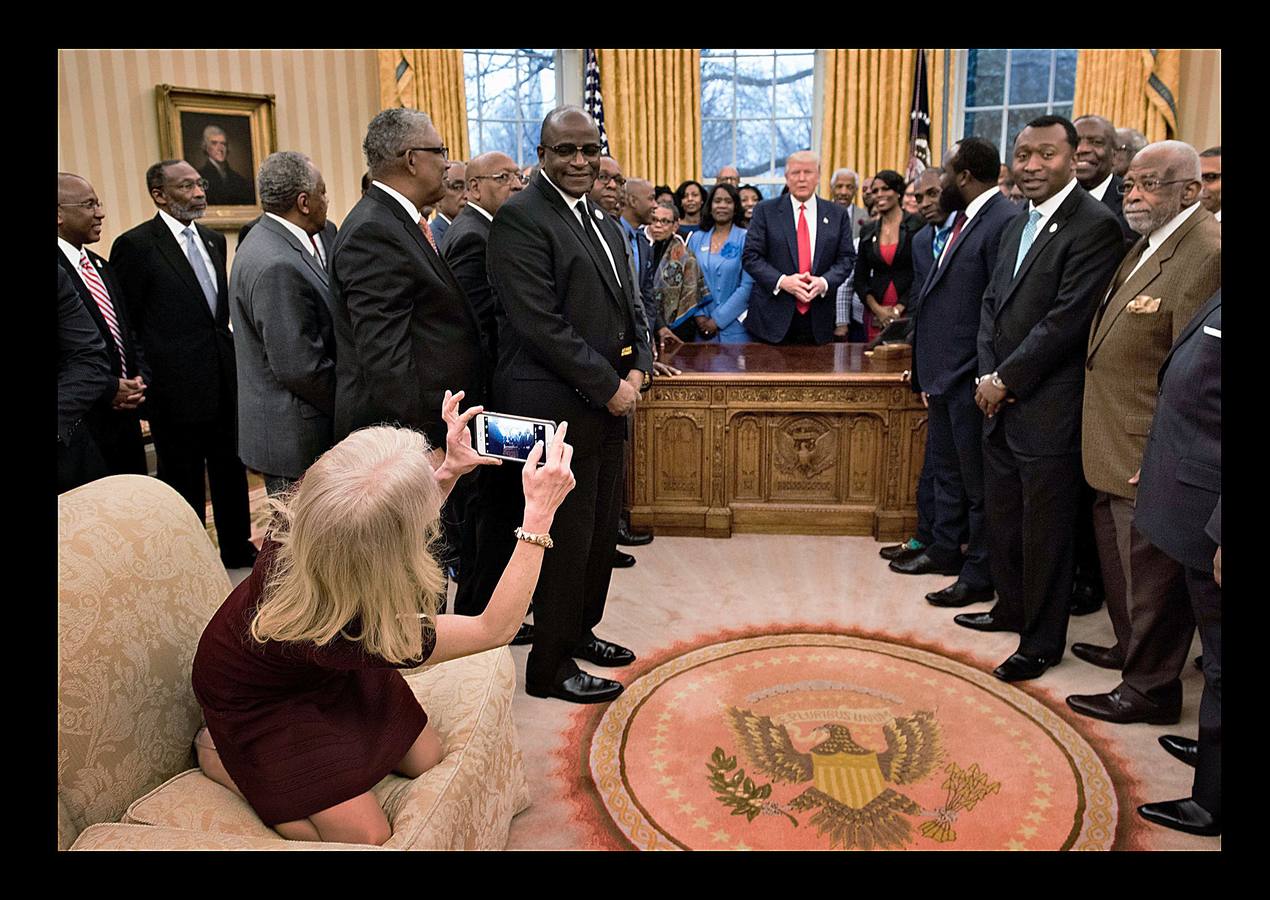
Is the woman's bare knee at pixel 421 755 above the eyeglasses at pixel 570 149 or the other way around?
the other way around

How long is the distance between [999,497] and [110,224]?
635 cm

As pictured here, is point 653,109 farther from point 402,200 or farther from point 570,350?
point 570,350

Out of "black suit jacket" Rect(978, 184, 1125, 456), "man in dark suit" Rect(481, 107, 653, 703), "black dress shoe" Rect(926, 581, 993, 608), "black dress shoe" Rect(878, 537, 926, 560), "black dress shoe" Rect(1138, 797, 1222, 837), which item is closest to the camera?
"black dress shoe" Rect(1138, 797, 1222, 837)

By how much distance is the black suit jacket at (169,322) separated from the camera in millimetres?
4070

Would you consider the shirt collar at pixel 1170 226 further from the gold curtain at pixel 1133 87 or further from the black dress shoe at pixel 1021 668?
the gold curtain at pixel 1133 87

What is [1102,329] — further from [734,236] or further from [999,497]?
[734,236]

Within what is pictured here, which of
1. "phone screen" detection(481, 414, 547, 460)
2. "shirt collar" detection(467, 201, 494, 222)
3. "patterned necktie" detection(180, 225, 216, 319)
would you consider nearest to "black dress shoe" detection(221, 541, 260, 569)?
"patterned necktie" detection(180, 225, 216, 319)

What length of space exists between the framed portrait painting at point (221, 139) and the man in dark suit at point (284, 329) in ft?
15.0

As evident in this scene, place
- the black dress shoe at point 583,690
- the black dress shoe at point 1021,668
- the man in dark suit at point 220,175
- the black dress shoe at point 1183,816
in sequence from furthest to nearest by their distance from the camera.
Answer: the man in dark suit at point 220,175
the black dress shoe at point 1021,668
the black dress shoe at point 583,690
the black dress shoe at point 1183,816

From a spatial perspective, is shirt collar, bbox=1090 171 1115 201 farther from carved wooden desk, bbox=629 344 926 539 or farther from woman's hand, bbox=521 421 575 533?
woman's hand, bbox=521 421 575 533

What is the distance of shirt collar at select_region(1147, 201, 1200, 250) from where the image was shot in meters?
2.64

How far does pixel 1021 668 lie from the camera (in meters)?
3.21

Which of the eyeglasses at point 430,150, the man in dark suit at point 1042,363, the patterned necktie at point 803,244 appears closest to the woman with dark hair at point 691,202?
the patterned necktie at point 803,244

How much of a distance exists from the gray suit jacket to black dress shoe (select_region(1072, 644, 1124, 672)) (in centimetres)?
279
